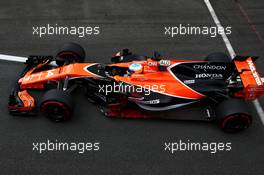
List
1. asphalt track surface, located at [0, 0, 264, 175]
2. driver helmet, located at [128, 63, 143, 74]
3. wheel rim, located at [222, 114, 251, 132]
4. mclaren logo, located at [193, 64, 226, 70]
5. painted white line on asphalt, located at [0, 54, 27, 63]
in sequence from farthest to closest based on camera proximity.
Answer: painted white line on asphalt, located at [0, 54, 27, 63] → mclaren logo, located at [193, 64, 226, 70] → driver helmet, located at [128, 63, 143, 74] → wheel rim, located at [222, 114, 251, 132] → asphalt track surface, located at [0, 0, 264, 175]

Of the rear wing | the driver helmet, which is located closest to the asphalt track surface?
the rear wing

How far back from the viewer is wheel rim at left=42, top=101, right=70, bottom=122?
6809mm

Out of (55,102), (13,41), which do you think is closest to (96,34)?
(13,41)

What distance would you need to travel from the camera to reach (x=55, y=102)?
6738 mm

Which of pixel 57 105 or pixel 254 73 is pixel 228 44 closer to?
pixel 254 73

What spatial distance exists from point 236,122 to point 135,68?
2.49 m

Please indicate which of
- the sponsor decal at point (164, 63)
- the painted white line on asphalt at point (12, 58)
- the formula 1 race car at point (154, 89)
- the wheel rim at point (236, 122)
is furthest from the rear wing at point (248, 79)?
the painted white line on asphalt at point (12, 58)

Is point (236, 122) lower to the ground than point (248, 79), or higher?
lower

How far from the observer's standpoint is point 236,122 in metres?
6.93

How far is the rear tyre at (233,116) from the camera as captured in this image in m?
6.67

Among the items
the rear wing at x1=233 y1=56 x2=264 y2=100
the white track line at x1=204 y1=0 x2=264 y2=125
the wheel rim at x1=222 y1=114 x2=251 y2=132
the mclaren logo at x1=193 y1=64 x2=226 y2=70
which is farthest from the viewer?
the white track line at x1=204 y1=0 x2=264 y2=125

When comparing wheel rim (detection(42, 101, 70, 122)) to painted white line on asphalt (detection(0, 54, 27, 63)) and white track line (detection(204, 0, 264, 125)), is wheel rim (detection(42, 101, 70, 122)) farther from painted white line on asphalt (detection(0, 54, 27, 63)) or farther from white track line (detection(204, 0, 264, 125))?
white track line (detection(204, 0, 264, 125))

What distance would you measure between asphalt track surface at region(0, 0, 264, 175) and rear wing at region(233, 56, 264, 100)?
0.80 meters

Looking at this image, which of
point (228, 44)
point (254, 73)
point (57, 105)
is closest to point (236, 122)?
point (254, 73)
